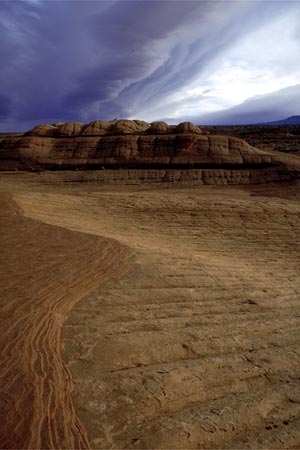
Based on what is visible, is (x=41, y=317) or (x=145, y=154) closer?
(x=41, y=317)

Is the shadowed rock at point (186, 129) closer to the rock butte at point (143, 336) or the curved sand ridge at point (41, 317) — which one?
the rock butte at point (143, 336)

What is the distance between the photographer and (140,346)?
4.77 m

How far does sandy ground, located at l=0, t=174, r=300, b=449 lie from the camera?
11.3 feet

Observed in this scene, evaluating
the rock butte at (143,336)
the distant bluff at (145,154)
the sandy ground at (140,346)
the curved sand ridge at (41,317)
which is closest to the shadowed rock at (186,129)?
the distant bluff at (145,154)

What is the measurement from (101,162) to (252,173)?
48.6 feet

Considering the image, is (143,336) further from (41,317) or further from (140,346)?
(41,317)

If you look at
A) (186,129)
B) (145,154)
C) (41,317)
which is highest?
(186,129)

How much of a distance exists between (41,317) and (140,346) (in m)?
1.58

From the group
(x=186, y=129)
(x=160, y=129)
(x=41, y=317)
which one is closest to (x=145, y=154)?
(x=160, y=129)

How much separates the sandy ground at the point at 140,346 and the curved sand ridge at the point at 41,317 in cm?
2

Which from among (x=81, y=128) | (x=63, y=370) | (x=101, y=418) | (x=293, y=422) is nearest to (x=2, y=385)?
(x=63, y=370)

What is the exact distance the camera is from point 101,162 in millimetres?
34625

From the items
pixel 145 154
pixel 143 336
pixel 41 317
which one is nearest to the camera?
pixel 143 336

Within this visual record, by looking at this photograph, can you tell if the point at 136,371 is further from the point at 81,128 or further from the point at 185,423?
the point at 81,128
